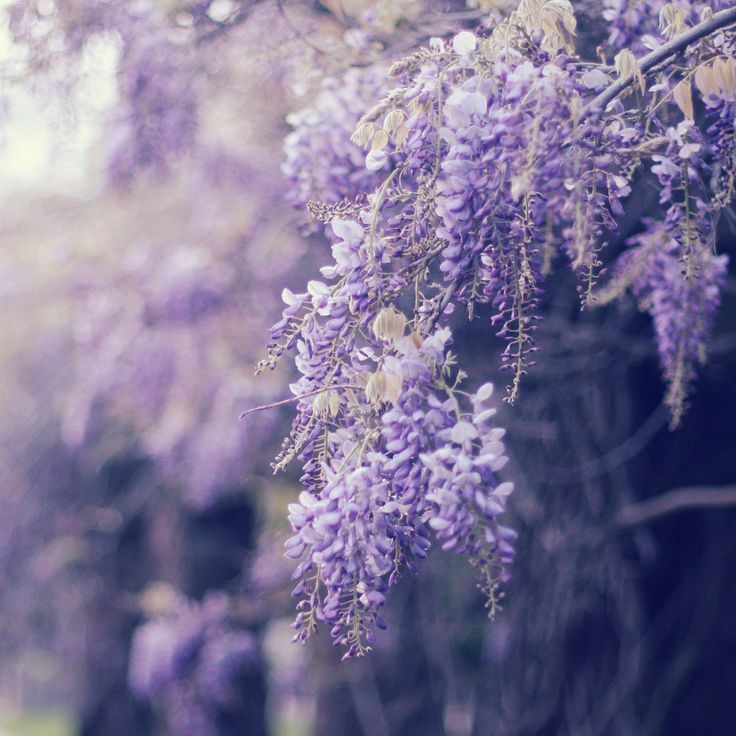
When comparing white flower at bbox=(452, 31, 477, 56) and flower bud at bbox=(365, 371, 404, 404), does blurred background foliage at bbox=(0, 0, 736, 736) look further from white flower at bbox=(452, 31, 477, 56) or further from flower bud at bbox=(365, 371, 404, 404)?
flower bud at bbox=(365, 371, 404, 404)

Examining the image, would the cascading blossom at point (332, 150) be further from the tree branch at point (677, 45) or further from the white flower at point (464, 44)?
the tree branch at point (677, 45)

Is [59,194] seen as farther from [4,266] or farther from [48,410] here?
[48,410]

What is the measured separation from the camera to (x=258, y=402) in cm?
368

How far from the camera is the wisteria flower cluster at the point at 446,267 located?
1250mm

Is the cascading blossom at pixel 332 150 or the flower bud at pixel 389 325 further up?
the flower bud at pixel 389 325

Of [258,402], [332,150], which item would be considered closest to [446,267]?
[332,150]

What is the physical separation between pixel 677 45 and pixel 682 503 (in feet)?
6.16

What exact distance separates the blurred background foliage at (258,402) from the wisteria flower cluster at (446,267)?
3.60 feet

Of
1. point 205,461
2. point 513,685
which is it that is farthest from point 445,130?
point 513,685

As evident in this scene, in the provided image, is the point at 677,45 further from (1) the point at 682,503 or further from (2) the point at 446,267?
(1) the point at 682,503

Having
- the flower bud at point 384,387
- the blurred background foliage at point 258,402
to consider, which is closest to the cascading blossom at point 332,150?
the blurred background foliage at point 258,402

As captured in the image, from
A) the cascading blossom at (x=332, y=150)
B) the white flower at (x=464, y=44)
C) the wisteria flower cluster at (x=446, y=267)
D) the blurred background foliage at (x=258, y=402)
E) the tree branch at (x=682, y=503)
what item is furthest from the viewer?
the blurred background foliage at (x=258, y=402)

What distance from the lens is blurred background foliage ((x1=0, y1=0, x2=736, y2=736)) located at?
9.57 feet

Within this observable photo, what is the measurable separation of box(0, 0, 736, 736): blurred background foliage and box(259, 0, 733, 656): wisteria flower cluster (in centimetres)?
110
